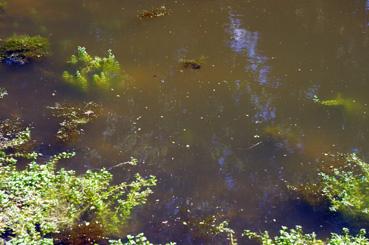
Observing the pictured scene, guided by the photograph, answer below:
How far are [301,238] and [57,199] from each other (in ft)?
7.99

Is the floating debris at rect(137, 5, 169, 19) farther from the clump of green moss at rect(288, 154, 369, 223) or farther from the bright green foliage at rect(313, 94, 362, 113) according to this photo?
the clump of green moss at rect(288, 154, 369, 223)

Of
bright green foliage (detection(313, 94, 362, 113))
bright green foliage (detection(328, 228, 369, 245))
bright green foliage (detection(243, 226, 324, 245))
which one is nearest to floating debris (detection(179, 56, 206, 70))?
bright green foliage (detection(313, 94, 362, 113))

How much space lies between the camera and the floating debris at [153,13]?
8.41m

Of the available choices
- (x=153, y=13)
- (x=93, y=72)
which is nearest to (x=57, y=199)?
(x=93, y=72)

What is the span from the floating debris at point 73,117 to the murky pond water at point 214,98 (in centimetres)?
12

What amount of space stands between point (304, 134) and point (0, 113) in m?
4.16

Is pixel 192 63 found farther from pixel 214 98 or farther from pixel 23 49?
pixel 23 49

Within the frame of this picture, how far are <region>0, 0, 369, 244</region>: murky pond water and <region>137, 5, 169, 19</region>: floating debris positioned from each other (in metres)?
0.14

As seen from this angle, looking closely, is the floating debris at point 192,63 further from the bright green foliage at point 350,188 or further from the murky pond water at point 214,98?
the bright green foliage at point 350,188

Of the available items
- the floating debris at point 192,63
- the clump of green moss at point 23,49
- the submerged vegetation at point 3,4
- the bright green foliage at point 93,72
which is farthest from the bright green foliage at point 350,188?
the submerged vegetation at point 3,4

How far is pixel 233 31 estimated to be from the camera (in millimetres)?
7906

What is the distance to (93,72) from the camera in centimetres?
699

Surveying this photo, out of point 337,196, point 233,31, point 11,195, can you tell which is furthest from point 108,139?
point 233,31

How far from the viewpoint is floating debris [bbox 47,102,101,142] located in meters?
5.73
